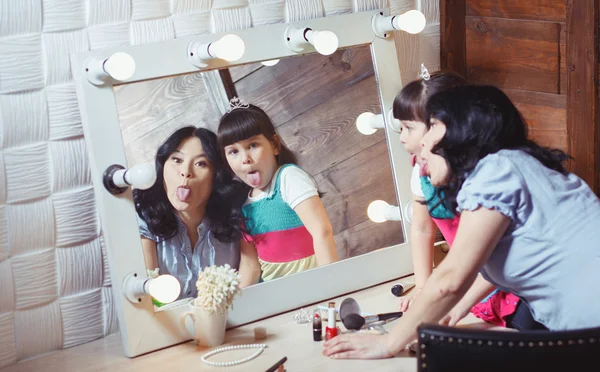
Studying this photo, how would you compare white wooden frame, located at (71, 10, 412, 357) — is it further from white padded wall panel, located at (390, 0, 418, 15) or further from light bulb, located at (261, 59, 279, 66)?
white padded wall panel, located at (390, 0, 418, 15)

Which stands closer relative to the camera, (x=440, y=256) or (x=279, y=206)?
(x=279, y=206)

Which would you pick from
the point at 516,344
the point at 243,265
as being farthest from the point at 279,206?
the point at 516,344

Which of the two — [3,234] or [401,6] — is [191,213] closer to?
[3,234]

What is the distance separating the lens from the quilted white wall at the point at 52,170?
1567 mm

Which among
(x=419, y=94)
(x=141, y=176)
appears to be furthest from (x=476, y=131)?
(x=141, y=176)

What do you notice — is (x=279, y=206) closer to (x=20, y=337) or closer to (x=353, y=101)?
(x=353, y=101)

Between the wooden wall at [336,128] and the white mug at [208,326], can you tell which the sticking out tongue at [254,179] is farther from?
the white mug at [208,326]

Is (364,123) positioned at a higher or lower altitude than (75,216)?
higher

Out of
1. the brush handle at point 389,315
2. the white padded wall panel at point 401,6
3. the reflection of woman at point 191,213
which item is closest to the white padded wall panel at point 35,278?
the reflection of woman at point 191,213

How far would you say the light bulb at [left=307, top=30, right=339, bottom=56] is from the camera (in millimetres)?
1765

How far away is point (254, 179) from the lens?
1744mm

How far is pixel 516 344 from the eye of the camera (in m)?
1.10

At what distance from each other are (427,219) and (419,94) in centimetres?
33

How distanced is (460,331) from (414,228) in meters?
0.79
